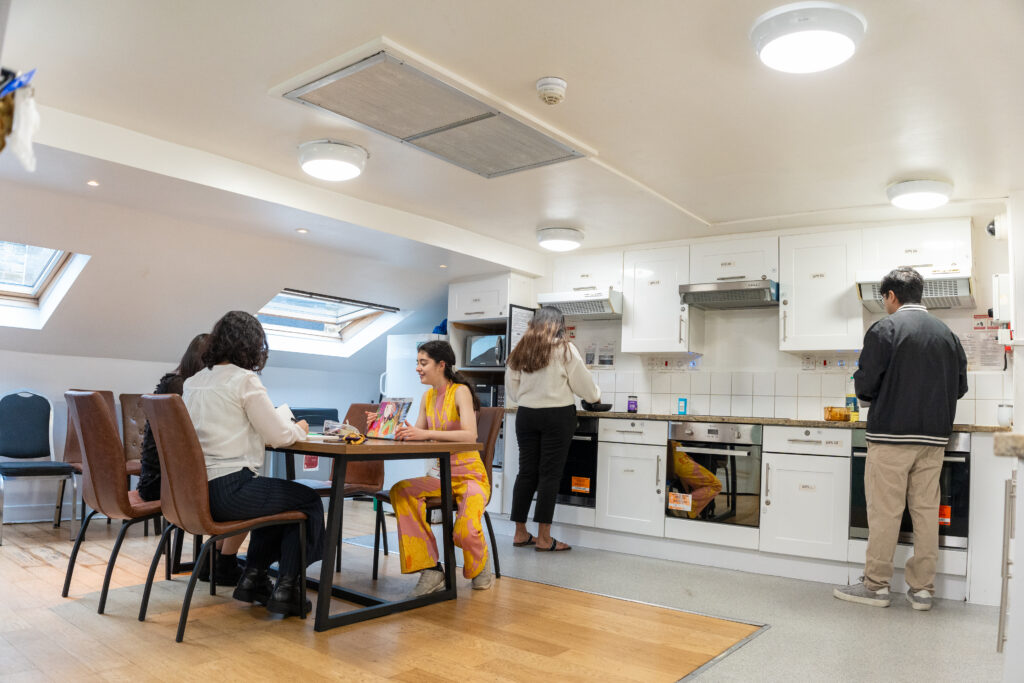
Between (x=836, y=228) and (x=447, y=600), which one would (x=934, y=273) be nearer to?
(x=836, y=228)

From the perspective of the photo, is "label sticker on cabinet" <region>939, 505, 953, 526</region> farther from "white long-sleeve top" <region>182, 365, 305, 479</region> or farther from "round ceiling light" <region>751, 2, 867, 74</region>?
"white long-sleeve top" <region>182, 365, 305, 479</region>

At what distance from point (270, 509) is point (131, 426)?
10.2ft

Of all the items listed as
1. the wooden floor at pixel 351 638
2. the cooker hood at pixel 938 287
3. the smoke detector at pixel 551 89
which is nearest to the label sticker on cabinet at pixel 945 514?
the cooker hood at pixel 938 287

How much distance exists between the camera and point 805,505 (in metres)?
4.23

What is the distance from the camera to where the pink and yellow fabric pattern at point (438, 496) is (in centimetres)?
326

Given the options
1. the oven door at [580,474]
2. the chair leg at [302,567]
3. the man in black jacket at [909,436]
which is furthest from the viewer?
the oven door at [580,474]

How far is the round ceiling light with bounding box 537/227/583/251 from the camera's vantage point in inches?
203


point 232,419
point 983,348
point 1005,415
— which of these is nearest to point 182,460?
point 232,419

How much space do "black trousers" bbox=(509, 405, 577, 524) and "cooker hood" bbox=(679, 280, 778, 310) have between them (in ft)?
3.84

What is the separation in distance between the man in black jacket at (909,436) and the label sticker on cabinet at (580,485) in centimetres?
172

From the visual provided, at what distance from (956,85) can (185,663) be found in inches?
134

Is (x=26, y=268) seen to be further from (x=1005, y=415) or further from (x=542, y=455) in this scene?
(x=1005, y=415)

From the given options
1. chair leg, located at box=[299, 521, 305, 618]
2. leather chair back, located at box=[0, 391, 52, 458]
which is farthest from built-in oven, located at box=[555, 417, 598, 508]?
leather chair back, located at box=[0, 391, 52, 458]

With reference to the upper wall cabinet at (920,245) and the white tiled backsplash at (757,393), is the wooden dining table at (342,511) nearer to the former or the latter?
the white tiled backsplash at (757,393)
